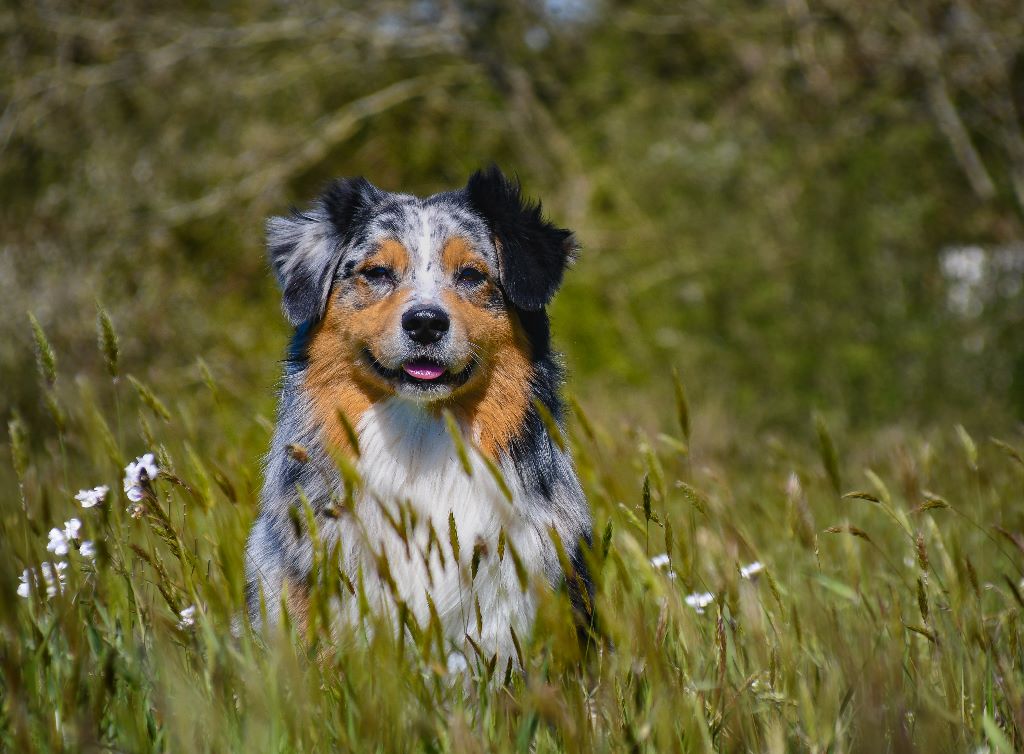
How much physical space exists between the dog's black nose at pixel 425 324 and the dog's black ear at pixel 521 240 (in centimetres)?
36

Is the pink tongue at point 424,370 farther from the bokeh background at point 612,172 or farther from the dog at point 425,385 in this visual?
the bokeh background at point 612,172

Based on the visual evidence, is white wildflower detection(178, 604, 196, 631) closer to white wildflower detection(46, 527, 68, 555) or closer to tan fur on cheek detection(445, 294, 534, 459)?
white wildflower detection(46, 527, 68, 555)

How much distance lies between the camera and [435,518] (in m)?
3.24

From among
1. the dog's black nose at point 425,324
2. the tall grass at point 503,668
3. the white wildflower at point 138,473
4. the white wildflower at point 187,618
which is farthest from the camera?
the dog's black nose at point 425,324

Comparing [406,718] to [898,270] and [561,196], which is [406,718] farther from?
[561,196]

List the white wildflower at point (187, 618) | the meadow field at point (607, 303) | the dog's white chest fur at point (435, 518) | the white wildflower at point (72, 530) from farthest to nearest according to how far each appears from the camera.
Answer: the dog's white chest fur at point (435, 518) < the white wildflower at point (72, 530) < the white wildflower at point (187, 618) < the meadow field at point (607, 303)

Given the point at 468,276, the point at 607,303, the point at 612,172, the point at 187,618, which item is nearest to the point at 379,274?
the point at 468,276

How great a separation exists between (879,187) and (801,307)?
1309mm

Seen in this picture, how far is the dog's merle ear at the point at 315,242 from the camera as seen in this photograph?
3486mm

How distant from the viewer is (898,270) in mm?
7695

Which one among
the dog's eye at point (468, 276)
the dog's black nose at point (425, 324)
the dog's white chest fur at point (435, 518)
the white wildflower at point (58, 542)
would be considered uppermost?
the dog's eye at point (468, 276)

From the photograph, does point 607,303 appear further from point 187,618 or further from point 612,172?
point 187,618

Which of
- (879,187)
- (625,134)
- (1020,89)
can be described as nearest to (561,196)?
(625,134)

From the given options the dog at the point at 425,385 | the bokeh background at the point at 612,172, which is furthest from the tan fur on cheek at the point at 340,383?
the bokeh background at the point at 612,172
